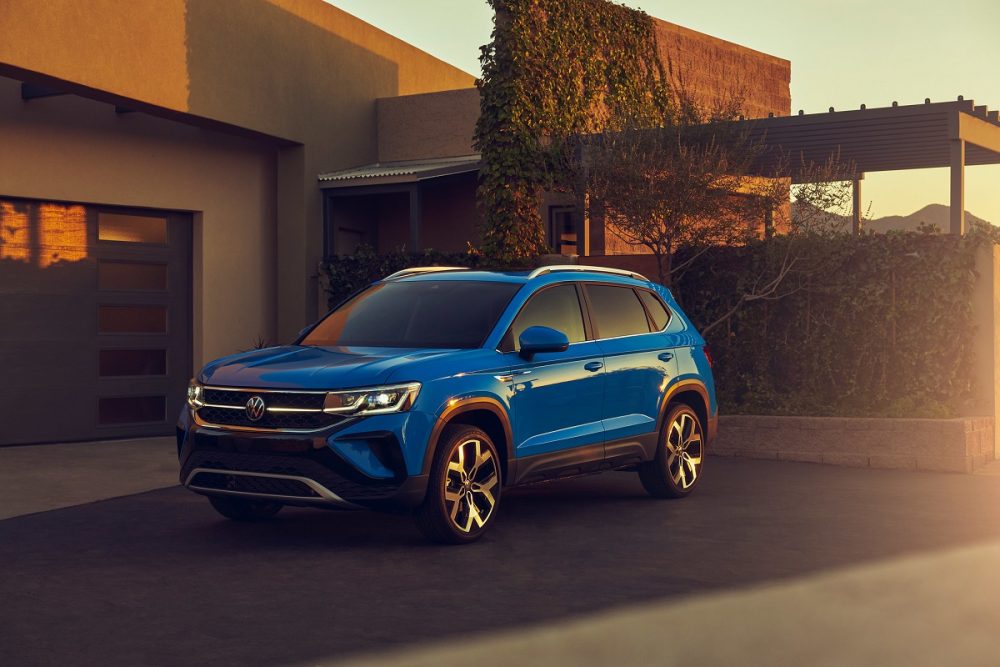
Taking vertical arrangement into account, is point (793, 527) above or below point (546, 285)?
below

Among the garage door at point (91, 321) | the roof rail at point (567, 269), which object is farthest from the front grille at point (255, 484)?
the garage door at point (91, 321)

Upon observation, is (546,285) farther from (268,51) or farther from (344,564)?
(268,51)

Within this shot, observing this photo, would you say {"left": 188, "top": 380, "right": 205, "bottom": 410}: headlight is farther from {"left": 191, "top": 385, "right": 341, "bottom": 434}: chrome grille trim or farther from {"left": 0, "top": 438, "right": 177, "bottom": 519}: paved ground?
{"left": 0, "top": 438, "right": 177, "bottom": 519}: paved ground

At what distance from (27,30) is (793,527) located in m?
9.96

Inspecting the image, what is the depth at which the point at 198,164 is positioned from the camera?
18609 millimetres

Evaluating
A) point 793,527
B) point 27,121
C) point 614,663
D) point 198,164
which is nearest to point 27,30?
point 27,121

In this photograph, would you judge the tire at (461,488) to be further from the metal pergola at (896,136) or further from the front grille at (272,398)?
the metal pergola at (896,136)

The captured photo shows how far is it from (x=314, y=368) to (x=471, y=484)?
1.34m

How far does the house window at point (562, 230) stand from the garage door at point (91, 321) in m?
7.00

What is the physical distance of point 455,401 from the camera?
27.8 feet

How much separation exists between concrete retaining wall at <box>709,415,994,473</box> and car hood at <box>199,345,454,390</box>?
659 cm

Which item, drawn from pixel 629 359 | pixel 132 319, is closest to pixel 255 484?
pixel 629 359

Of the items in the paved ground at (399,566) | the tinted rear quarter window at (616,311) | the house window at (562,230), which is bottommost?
the paved ground at (399,566)

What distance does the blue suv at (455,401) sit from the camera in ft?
26.7
